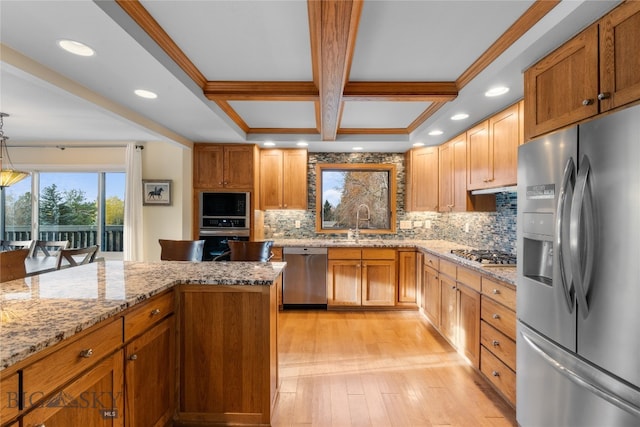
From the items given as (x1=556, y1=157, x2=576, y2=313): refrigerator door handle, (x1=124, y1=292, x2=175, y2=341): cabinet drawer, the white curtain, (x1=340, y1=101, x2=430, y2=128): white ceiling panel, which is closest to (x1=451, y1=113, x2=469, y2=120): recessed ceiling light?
(x1=340, y1=101, x2=430, y2=128): white ceiling panel

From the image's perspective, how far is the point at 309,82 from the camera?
2.54 metres

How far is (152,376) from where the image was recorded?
1.58 meters

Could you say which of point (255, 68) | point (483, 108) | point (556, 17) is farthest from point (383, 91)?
point (556, 17)

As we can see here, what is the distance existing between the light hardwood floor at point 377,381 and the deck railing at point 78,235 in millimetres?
3278

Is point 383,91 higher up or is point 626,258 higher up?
point 383,91

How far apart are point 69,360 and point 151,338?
502 millimetres

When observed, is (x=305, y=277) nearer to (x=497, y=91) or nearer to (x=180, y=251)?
(x=180, y=251)

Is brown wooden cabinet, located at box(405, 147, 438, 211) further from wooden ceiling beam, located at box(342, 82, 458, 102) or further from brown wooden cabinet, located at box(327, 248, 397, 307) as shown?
wooden ceiling beam, located at box(342, 82, 458, 102)

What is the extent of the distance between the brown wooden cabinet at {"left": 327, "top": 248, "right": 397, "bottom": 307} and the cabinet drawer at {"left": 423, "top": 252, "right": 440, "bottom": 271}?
1.41 feet

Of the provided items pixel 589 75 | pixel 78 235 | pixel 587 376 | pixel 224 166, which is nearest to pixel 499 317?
pixel 587 376

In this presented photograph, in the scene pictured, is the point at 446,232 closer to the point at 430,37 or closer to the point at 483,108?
the point at 483,108

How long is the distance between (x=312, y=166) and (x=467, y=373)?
325 cm

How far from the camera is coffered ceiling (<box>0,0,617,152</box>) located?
156 centimetres

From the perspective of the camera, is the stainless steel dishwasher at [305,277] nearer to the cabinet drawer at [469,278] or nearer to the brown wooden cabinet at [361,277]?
the brown wooden cabinet at [361,277]
